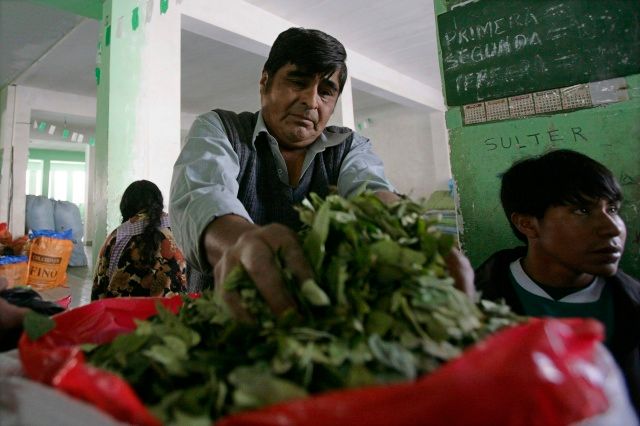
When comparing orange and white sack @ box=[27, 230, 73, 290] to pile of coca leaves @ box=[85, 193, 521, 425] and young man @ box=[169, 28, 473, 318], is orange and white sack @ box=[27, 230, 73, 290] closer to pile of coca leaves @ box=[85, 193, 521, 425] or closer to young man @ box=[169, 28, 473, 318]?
young man @ box=[169, 28, 473, 318]

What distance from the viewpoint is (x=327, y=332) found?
54 centimetres

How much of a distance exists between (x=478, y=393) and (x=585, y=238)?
1000mm

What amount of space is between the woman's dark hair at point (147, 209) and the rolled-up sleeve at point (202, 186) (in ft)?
4.04

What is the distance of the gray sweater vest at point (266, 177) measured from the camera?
4.12 ft

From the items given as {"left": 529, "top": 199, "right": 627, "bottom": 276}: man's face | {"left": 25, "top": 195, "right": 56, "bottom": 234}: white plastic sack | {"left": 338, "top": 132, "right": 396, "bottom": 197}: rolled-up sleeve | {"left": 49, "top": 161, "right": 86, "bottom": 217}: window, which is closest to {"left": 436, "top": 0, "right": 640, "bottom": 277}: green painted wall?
{"left": 529, "top": 199, "right": 627, "bottom": 276}: man's face

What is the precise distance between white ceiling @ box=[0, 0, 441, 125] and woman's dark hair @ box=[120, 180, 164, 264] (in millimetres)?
2608

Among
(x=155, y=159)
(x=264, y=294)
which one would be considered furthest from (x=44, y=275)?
(x=264, y=294)

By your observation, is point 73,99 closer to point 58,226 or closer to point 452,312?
point 58,226

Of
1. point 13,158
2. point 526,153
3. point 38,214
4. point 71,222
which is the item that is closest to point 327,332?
point 526,153

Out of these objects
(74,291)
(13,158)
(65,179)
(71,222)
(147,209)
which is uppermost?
(65,179)

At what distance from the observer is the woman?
217cm

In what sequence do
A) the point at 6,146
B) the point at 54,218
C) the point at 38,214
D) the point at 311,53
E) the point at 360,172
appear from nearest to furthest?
1. the point at 311,53
2. the point at 360,172
3. the point at 6,146
4. the point at 38,214
5. the point at 54,218

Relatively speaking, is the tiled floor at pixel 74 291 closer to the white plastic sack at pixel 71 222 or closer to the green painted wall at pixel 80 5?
the white plastic sack at pixel 71 222

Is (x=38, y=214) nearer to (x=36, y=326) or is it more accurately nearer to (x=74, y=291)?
(x=74, y=291)
